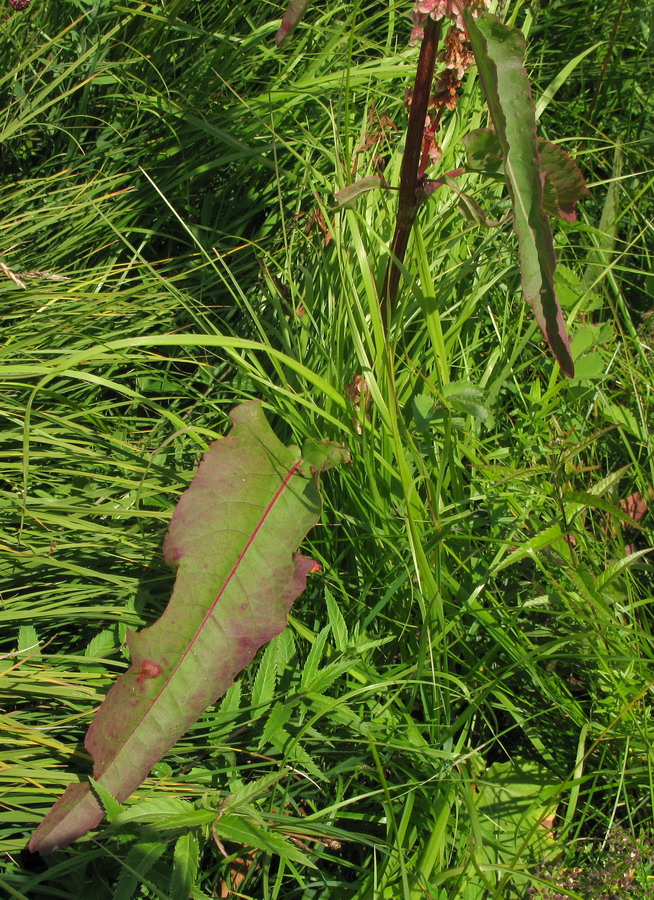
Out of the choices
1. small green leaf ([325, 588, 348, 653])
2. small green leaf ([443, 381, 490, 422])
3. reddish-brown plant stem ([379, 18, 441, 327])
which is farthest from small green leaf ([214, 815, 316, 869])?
reddish-brown plant stem ([379, 18, 441, 327])

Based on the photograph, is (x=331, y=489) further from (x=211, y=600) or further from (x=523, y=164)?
(x=523, y=164)

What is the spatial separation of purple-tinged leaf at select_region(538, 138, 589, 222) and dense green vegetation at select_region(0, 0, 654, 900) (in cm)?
27

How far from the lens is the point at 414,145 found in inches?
52.4

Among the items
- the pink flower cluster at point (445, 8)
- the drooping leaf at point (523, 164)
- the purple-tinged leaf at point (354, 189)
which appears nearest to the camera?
the drooping leaf at point (523, 164)

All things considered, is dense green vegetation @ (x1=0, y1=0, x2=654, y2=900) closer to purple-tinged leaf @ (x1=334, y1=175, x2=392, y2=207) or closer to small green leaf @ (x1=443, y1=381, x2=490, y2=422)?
small green leaf @ (x1=443, y1=381, x2=490, y2=422)

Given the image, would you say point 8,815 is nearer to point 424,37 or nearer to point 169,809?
point 169,809

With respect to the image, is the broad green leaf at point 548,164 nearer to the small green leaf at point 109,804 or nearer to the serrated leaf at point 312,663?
the serrated leaf at point 312,663

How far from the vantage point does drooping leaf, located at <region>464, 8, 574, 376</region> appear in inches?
39.9

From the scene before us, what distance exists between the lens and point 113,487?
1614mm

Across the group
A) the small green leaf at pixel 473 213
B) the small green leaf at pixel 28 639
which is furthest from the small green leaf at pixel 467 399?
the small green leaf at pixel 28 639

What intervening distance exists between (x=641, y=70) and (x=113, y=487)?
207 cm

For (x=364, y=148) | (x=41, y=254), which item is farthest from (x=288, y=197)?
(x=41, y=254)

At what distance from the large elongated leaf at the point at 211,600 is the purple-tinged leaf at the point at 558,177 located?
1.90ft

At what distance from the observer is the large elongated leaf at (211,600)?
43.5 inches
